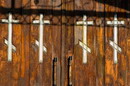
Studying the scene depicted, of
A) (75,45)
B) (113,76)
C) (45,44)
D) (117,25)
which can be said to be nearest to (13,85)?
(45,44)

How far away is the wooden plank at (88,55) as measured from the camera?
10.8 feet

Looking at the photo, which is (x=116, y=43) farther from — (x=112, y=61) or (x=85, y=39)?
(x=85, y=39)

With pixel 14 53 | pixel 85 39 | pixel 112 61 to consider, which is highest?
pixel 85 39

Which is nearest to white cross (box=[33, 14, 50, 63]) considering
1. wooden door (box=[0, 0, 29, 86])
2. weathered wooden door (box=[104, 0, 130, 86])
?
wooden door (box=[0, 0, 29, 86])

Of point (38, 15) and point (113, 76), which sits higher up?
point (38, 15)

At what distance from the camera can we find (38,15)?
3254 millimetres

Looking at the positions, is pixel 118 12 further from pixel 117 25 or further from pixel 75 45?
pixel 75 45

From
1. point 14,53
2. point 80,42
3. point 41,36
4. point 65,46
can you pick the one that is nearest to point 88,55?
point 80,42

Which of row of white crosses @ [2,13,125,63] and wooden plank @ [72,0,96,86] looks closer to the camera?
row of white crosses @ [2,13,125,63]

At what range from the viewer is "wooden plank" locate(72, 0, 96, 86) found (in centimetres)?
329

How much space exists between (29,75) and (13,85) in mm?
194

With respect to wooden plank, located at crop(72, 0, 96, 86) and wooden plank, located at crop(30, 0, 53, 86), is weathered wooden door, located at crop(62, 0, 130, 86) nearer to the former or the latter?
wooden plank, located at crop(72, 0, 96, 86)

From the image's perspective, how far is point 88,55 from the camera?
10.9 ft

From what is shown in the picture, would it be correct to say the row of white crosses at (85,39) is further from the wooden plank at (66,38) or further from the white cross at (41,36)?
the white cross at (41,36)
